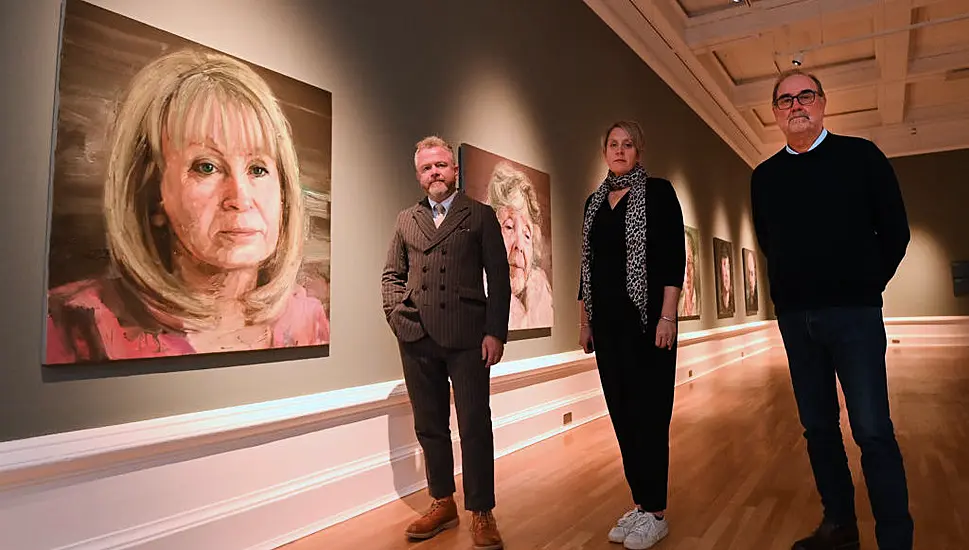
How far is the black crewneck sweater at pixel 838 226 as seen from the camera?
2.24 metres

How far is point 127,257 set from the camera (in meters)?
2.34

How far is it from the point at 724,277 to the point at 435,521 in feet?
29.9

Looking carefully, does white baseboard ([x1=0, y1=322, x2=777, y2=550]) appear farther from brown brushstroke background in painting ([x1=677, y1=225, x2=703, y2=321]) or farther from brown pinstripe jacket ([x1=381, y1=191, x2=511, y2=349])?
brown brushstroke background in painting ([x1=677, y1=225, x2=703, y2=321])

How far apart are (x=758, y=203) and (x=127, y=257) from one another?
97.0 inches

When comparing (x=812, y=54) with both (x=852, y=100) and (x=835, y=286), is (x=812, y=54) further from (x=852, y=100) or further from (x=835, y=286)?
(x=835, y=286)

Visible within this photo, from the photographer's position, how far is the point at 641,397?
8.30 feet

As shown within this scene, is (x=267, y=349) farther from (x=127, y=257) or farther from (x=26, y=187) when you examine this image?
(x=26, y=187)

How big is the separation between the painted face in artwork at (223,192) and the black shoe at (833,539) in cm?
254

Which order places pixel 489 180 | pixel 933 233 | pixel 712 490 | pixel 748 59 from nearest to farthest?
1. pixel 712 490
2. pixel 489 180
3. pixel 748 59
4. pixel 933 233

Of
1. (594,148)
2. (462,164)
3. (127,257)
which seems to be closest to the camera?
(127,257)

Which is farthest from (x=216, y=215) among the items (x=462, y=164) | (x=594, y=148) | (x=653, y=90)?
(x=653, y=90)

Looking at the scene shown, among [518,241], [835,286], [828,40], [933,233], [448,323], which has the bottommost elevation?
[448,323]

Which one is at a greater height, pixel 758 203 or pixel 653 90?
pixel 653 90

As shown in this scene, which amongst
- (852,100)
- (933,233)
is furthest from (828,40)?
(933,233)
